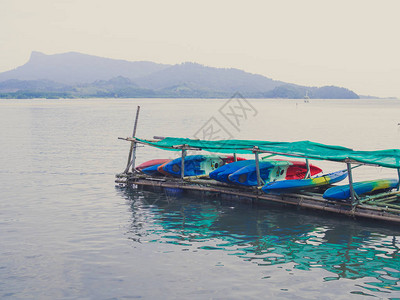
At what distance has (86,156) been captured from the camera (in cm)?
4003

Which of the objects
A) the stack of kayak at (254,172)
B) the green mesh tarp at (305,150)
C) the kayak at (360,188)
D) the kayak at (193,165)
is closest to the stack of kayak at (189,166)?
the kayak at (193,165)

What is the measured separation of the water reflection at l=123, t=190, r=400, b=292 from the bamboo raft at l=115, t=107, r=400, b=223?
0.50m

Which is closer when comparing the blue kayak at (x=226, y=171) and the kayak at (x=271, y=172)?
the kayak at (x=271, y=172)

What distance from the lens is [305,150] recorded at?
1988 cm

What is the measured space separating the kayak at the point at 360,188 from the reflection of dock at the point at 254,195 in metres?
0.39

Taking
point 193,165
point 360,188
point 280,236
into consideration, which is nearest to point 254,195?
point 280,236

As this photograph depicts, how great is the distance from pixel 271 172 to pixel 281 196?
97.4 inches

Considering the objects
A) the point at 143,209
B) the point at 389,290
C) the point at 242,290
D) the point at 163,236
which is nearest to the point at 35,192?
the point at 143,209

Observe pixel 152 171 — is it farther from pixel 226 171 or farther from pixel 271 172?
pixel 271 172

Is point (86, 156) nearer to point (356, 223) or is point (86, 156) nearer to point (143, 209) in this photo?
point (143, 209)

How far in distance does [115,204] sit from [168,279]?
948cm

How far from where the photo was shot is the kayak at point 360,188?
18.2m

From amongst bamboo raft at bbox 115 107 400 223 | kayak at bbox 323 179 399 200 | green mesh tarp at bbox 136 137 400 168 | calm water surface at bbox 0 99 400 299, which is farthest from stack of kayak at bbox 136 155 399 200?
calm water surface at bbox 0 99 400 299

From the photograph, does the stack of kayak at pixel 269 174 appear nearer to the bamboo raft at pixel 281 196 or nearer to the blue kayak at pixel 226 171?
the blue kayak at pixel 226 171
